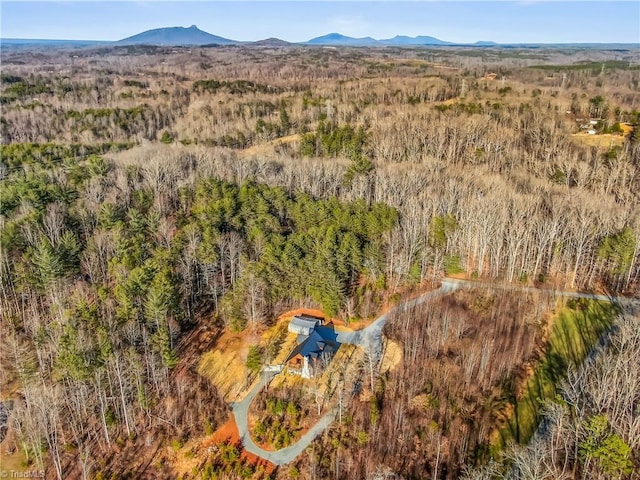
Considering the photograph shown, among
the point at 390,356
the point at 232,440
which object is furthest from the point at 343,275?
the point at 232,440

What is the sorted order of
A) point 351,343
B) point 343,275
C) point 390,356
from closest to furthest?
point 390,356
point 351,343
point 343,275

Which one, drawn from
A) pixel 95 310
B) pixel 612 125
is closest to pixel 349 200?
pixel 95 310

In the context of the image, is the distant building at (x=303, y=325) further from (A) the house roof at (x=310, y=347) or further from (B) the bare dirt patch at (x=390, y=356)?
(B) the bare dirt patch at (x=390, y=356)

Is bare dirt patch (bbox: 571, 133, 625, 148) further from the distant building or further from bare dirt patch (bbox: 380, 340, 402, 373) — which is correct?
the distant building

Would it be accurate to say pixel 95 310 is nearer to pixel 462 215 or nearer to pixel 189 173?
pixel 189 173

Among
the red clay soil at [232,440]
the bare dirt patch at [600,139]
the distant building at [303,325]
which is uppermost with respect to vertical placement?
the bare dirt patch at [600,139]

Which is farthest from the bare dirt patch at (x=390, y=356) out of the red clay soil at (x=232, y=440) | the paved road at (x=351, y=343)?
the red clay soil at (x=232, y=440)

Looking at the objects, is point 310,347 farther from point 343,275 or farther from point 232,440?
point 343,275
